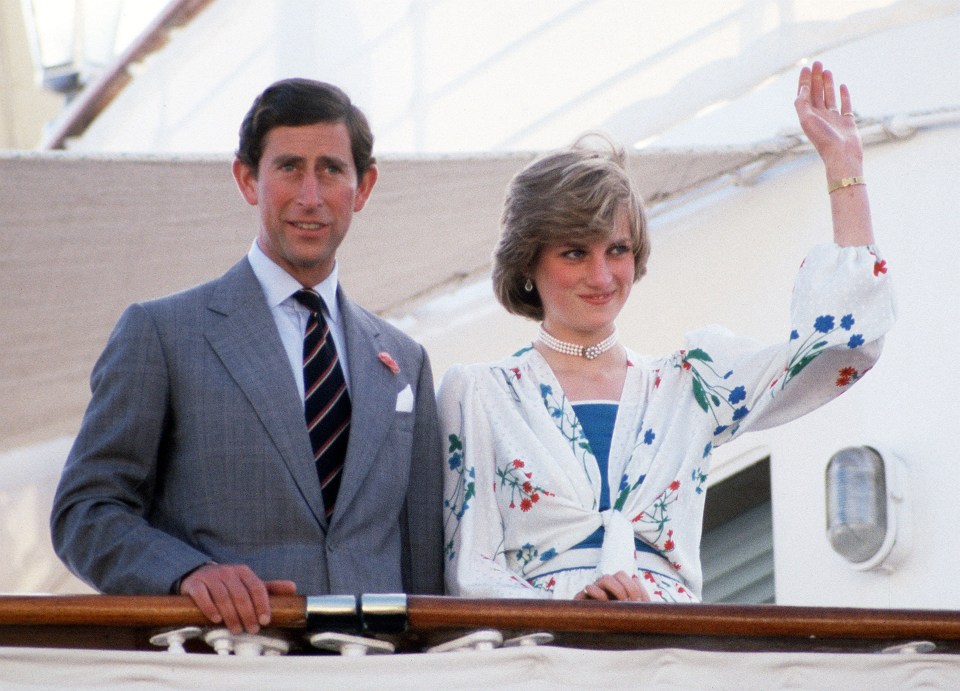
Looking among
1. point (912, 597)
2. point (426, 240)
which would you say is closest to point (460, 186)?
point (426, 240)

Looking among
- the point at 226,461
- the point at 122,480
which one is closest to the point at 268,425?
the point at 226,461

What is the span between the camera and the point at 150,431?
2562 mm

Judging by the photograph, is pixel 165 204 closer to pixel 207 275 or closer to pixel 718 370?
pixel 207 275

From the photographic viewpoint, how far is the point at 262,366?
2695 millimetres

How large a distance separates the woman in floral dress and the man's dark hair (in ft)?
1.02

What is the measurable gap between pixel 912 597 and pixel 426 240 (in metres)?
1.98

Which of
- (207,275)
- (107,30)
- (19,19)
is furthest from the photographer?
(19,19)

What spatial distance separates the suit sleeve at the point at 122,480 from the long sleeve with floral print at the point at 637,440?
536 mm

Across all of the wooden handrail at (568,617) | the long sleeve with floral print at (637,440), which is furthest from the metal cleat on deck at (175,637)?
the long sleeve with floral print at (637,440)

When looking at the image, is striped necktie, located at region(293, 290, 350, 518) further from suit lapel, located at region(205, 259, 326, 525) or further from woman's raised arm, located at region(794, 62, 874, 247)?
woman's raised arm, located at region(794, 62, 874, 247)

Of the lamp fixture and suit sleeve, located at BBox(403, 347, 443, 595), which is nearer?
suit sleeve, located at BBox(403, 347, 443, 595)

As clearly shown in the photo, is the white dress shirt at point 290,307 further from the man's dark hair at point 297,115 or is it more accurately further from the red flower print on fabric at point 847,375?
the red flower print on fabric at point 847,375

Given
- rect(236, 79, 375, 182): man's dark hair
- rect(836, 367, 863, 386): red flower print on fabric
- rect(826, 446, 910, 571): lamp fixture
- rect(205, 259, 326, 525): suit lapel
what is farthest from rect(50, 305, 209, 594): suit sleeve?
rect(826, 446, 910, 571): lamp fixture

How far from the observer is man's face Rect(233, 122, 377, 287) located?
276cm
